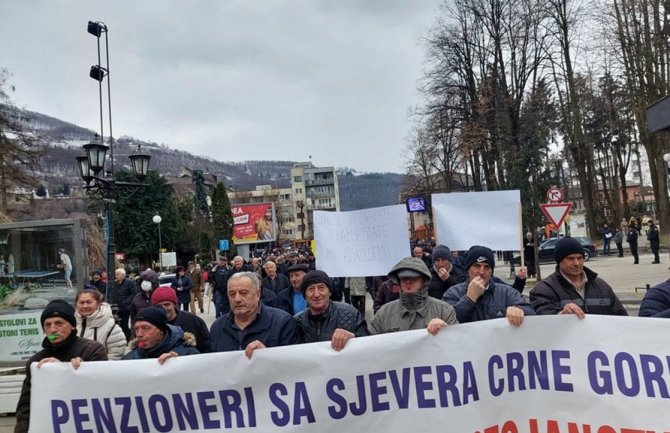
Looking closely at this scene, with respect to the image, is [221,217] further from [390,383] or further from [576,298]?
[390,383]

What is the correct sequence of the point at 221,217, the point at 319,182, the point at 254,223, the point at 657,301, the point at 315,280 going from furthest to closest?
1. the point at 319,182
2. the point at 221,217
3. the point at 254,223
4. the point at 315,280
5. the point at 657,301

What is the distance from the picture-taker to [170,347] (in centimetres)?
378

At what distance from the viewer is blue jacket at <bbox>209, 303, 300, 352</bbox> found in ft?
12.5

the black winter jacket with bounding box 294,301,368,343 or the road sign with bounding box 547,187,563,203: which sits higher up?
the road sign with bounding box 547,187,563,203

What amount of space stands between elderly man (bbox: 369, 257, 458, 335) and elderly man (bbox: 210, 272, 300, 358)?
67 centimetres

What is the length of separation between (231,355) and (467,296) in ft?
5.37

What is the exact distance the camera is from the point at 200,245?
182 feet

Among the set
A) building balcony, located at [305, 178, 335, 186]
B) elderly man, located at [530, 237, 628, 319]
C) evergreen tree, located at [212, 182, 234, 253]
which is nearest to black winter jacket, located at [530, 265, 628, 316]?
elderly man, located at [530, 237, 628, 319]

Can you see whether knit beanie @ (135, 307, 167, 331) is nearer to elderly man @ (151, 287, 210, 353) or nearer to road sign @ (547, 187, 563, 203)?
elderly man @ (151, 287, 210, 353)

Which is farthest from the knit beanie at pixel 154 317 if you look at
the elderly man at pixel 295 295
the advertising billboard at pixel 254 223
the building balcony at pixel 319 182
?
the building balcony at pixel 319 182

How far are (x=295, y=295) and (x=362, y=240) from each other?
3.78ft

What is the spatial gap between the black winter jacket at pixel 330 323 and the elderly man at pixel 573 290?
1.26 m

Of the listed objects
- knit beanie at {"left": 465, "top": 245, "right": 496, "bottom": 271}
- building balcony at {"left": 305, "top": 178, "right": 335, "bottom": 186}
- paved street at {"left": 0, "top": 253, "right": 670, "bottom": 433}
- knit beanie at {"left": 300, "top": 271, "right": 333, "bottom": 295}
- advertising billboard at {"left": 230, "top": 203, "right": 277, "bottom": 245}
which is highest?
building balcony at {"left": 305, "top": 178, "right": 335, "bottom": 186}

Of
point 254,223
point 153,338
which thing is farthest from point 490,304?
point 254,223
